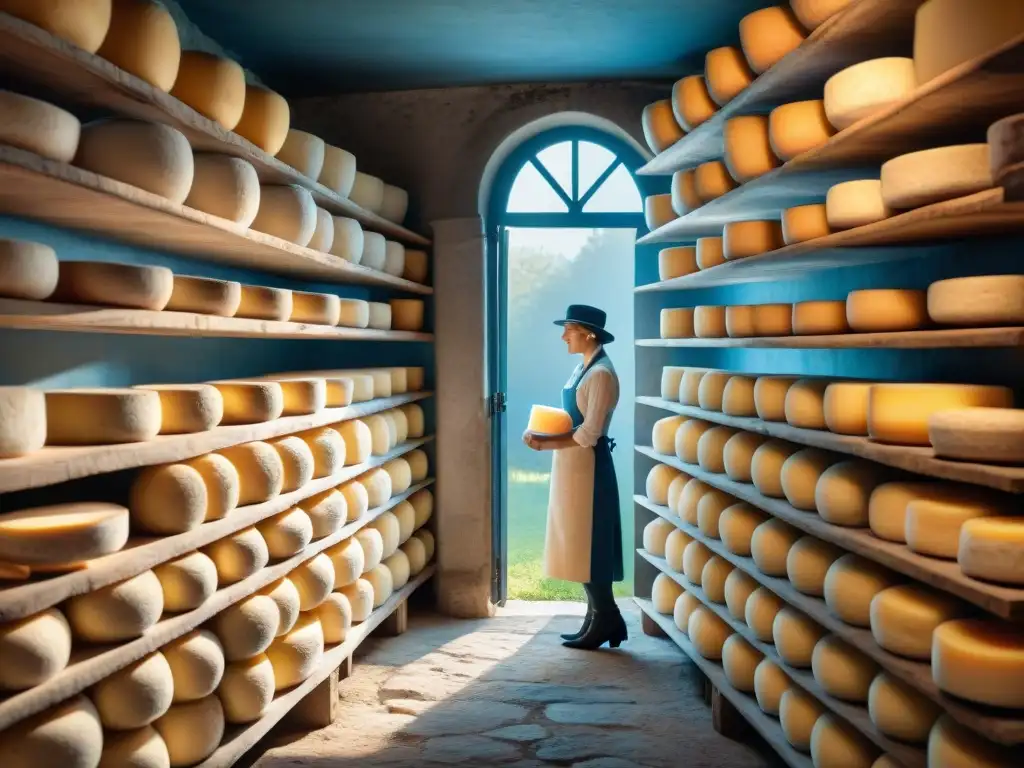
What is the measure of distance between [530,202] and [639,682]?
274 centimetres

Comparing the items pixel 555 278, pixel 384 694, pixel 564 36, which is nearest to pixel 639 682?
pixel 384 694

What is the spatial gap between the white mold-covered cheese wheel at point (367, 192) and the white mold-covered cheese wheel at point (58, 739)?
2763 mm

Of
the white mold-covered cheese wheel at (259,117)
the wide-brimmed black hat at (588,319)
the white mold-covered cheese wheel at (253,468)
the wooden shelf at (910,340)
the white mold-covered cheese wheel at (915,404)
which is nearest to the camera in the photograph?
the wooden shelf at (910,340)

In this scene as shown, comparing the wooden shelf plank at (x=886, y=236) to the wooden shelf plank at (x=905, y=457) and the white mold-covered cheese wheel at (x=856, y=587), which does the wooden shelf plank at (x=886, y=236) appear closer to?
the wooden shelf plank at (x=905, y=457)

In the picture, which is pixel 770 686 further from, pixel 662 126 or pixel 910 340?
pixel 662 126

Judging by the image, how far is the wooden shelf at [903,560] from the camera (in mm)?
1895

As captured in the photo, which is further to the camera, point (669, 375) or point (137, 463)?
point (669, 375)

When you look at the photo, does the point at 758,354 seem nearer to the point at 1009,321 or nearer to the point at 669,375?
the point at 669,375

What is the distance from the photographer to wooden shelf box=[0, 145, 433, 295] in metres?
1.92

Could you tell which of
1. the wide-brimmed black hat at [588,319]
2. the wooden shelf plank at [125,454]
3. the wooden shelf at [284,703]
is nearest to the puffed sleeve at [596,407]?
the wide-brimmed black hat at [588,319]

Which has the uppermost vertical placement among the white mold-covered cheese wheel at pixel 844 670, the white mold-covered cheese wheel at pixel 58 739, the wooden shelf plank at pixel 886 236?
the wooden shelf plank at pixel 886 236

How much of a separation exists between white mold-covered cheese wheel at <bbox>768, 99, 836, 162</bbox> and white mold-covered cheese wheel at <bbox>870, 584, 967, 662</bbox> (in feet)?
4.43

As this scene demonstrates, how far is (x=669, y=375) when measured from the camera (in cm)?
439

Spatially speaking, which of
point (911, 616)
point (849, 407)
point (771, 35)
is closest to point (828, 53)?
point (771, 35)
